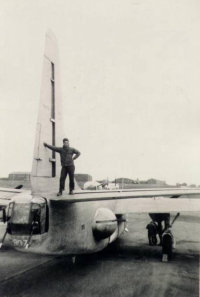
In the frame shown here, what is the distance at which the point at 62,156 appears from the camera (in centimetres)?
888

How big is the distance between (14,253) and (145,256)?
17.3ft

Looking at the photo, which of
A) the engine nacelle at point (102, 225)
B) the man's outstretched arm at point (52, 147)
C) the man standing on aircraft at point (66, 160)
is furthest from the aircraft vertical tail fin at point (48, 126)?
the engine nacelle at point (102, 225)

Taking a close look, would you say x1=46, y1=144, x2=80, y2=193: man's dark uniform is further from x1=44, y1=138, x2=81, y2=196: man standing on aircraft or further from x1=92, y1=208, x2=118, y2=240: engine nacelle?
x1=92, y1=208, x2=118, y2=240: engine nacelle

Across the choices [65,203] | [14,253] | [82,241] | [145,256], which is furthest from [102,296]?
[14,253]

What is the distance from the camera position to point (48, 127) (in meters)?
9.06

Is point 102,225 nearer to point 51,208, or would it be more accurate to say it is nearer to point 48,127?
point 51,208

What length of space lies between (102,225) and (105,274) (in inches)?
58.4

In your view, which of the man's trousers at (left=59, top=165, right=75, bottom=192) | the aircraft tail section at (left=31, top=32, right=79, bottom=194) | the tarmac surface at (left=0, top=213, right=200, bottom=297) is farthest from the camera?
the man's trousers at (left=59, top=165, right=75, bottom=192)

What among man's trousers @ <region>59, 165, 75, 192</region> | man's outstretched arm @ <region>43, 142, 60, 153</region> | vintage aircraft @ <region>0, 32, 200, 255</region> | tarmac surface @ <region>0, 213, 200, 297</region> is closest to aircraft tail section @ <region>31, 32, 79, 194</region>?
vintage aircraft @ <region>0, 32, 200, 255</region>

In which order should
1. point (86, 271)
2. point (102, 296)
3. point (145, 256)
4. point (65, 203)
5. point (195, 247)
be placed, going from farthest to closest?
point (195, 247)
point (145, 256)
point (86, 271)
point (65, 203)
point (102, 296)

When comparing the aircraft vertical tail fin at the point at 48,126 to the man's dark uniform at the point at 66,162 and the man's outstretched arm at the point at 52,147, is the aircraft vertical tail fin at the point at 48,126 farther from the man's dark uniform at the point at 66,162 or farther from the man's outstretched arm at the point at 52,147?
the man's dark uniform at the point at 66,162

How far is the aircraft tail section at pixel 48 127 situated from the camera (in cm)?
852

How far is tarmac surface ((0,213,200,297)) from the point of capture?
7.78 metres

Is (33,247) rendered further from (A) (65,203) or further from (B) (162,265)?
(B) (162,265)
